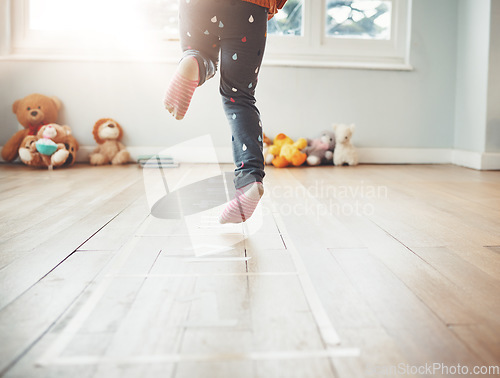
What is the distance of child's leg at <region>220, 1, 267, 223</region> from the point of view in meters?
1.15

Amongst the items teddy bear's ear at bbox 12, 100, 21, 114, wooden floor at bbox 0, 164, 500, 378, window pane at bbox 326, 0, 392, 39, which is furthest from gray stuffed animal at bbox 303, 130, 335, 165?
teddy bear's ear at bbox 12, 100, 21, 114

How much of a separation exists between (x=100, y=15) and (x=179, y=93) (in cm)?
216

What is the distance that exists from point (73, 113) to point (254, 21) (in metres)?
2.08

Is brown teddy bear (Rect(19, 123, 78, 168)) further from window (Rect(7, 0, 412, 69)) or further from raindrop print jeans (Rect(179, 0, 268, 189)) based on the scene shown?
raindrop print jeans (Rect(179, 0, 268, 189))

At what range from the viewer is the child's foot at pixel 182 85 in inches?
43.4

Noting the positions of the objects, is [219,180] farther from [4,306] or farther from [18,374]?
[18,374]

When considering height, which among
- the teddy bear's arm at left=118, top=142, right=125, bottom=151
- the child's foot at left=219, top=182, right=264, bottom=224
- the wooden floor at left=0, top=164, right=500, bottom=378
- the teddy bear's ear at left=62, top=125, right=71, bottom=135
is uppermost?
the teddy bear's ear at left=62, top=125, right=71, bottom=135

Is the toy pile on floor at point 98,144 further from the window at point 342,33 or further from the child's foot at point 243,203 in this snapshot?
the child's foot at point 243,203

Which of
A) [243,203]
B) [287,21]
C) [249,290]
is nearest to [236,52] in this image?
[243,203]

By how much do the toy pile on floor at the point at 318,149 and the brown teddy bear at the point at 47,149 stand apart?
118 cm

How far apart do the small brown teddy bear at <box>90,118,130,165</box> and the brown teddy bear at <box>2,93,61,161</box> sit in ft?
0.92

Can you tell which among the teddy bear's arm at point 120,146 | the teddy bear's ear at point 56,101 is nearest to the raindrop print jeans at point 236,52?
the teddy bear's arm at point 120,146

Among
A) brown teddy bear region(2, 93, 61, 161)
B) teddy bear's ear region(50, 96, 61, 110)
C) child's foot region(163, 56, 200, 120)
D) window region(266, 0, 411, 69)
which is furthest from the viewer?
window region(266, 0, 411, 69)

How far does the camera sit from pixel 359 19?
120 inches
